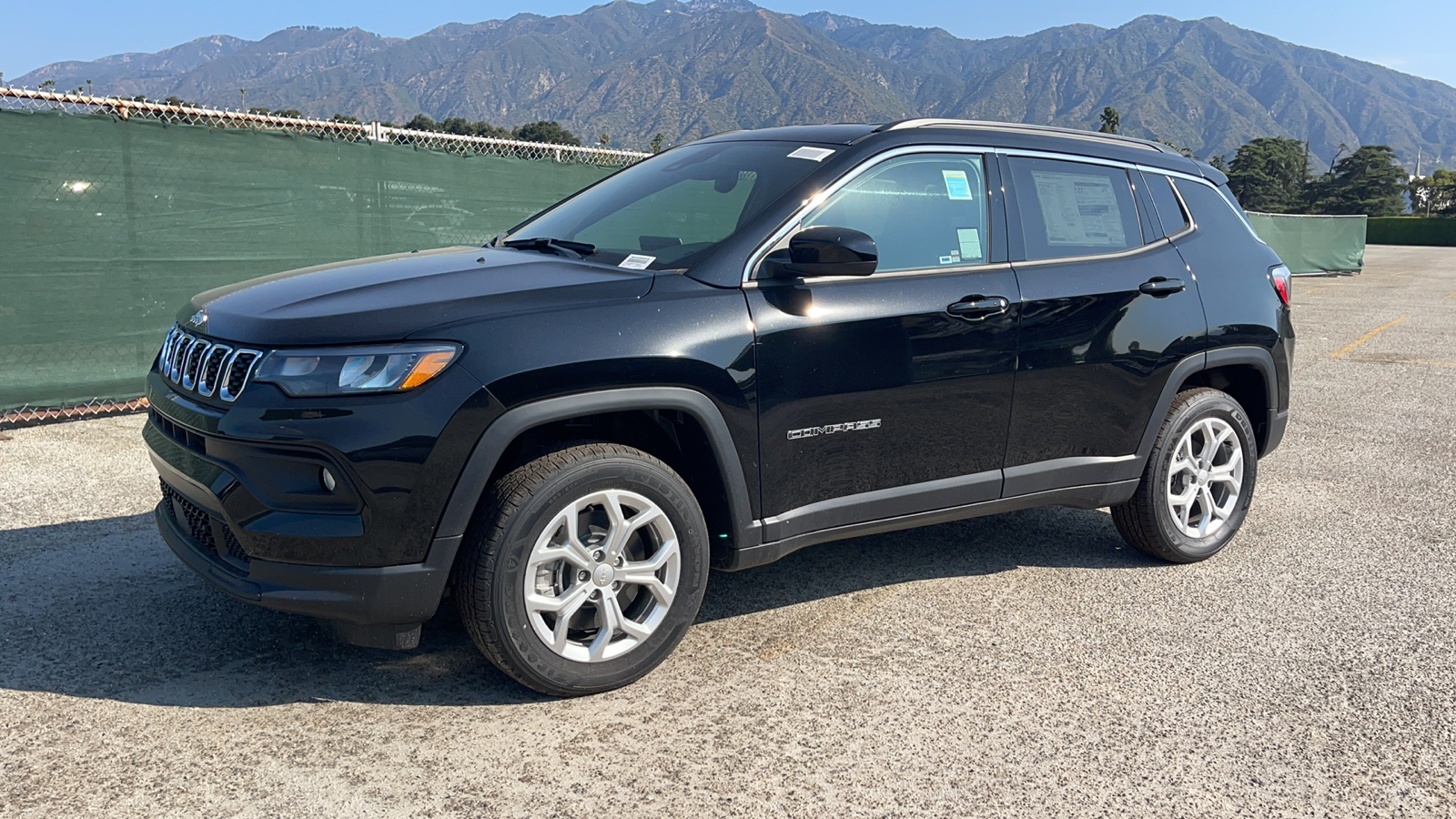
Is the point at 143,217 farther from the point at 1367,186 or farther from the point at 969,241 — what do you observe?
the point at 1367,186

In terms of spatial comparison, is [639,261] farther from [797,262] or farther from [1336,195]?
[1336,195]

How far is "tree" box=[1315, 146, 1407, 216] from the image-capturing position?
105875 millimetres

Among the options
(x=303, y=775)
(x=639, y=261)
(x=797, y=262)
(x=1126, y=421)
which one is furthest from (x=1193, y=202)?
(x=303, y=775)

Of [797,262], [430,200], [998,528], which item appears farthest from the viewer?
[430,200]

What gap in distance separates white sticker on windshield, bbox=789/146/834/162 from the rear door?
0.75m

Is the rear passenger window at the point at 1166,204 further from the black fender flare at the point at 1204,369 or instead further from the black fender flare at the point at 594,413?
the black fender flare at the point at 594,413

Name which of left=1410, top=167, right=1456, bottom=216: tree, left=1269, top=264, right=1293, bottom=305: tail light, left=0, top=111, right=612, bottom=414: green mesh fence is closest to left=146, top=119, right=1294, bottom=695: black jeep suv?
left=1269, top=264, right=1293, bottom=305: tail light

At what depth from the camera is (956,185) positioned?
4062 mm

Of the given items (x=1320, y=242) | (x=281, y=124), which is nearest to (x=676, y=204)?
(x=281, y=124)

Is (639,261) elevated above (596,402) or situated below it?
above

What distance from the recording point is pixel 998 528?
525 cm

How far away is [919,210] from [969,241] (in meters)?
0.22

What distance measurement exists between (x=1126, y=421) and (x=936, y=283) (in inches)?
44.0

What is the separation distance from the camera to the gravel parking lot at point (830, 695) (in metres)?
2.78
